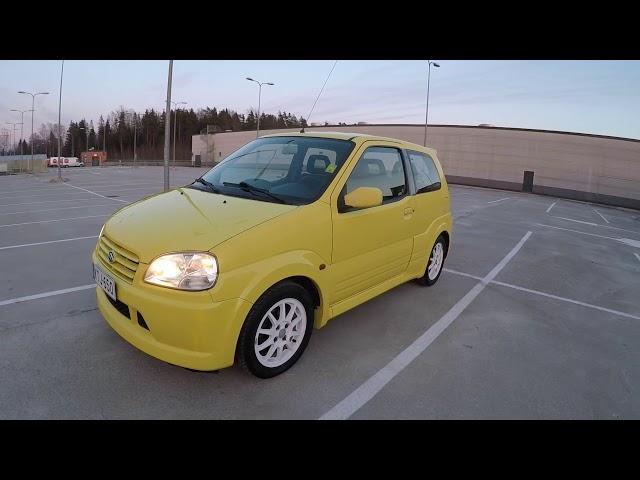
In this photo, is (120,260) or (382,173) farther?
(382,173)

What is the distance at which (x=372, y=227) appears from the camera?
3516 mm

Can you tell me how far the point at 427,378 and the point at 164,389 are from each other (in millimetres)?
1855

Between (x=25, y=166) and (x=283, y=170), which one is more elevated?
(x=25, y=166)

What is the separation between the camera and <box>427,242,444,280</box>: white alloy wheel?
495 cm

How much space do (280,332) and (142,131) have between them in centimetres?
11188

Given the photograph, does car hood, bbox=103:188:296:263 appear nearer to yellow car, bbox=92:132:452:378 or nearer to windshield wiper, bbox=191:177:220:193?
yellow car, bbox=92:132:452:378

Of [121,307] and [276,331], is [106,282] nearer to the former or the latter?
[121,307]

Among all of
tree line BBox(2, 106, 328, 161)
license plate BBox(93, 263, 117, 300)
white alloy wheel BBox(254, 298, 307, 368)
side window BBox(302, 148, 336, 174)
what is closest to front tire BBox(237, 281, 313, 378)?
white alloy wheel BBox(254, 298, 307, 368)

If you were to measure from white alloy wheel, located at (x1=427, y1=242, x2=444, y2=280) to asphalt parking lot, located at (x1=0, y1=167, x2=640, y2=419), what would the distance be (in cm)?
21

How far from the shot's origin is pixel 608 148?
33.3 meters

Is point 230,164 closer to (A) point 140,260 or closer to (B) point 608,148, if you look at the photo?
(A) point 140,260


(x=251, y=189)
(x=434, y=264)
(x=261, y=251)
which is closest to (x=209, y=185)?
(x=251, y=189)
